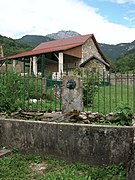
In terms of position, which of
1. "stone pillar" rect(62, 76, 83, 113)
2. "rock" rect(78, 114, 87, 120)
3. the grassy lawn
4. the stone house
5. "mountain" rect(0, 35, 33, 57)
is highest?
"mountain" rect(0, 35, 33, 57)

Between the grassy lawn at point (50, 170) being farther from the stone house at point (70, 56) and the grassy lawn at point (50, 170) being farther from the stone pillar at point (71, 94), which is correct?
the stone house at point (70, 56)

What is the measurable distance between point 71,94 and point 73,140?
159cm

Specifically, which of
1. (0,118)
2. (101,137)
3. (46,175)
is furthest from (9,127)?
(101,137)

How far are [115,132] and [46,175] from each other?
1.18 m

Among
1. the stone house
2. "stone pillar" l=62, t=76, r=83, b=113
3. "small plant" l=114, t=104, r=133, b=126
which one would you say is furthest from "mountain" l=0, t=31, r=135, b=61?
"small plant" l=114, t=104, r=133, b=126

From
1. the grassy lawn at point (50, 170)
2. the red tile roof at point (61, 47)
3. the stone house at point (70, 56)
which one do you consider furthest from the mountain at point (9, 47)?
the grassy lawn at point (50, 170)

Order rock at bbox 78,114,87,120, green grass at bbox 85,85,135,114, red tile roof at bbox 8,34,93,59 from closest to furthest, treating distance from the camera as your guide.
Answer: rock at bbox 78,114,87,120
green grass at bbox 85,85,135,114
red tile roof at bbox 8,34,93,59

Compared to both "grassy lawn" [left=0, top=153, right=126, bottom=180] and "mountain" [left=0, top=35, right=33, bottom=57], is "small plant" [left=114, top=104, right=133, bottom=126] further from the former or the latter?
"mountain" [left=0, top=35, right=33, bottom=57]

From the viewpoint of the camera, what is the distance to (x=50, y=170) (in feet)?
13.5

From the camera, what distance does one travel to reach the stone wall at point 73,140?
161 inches

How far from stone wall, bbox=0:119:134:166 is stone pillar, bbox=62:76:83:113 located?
1.22 meters

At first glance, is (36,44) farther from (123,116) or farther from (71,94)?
(123,116)

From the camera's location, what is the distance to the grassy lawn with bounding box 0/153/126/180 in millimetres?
3771

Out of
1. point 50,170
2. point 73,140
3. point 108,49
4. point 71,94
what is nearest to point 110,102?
point 71,94
